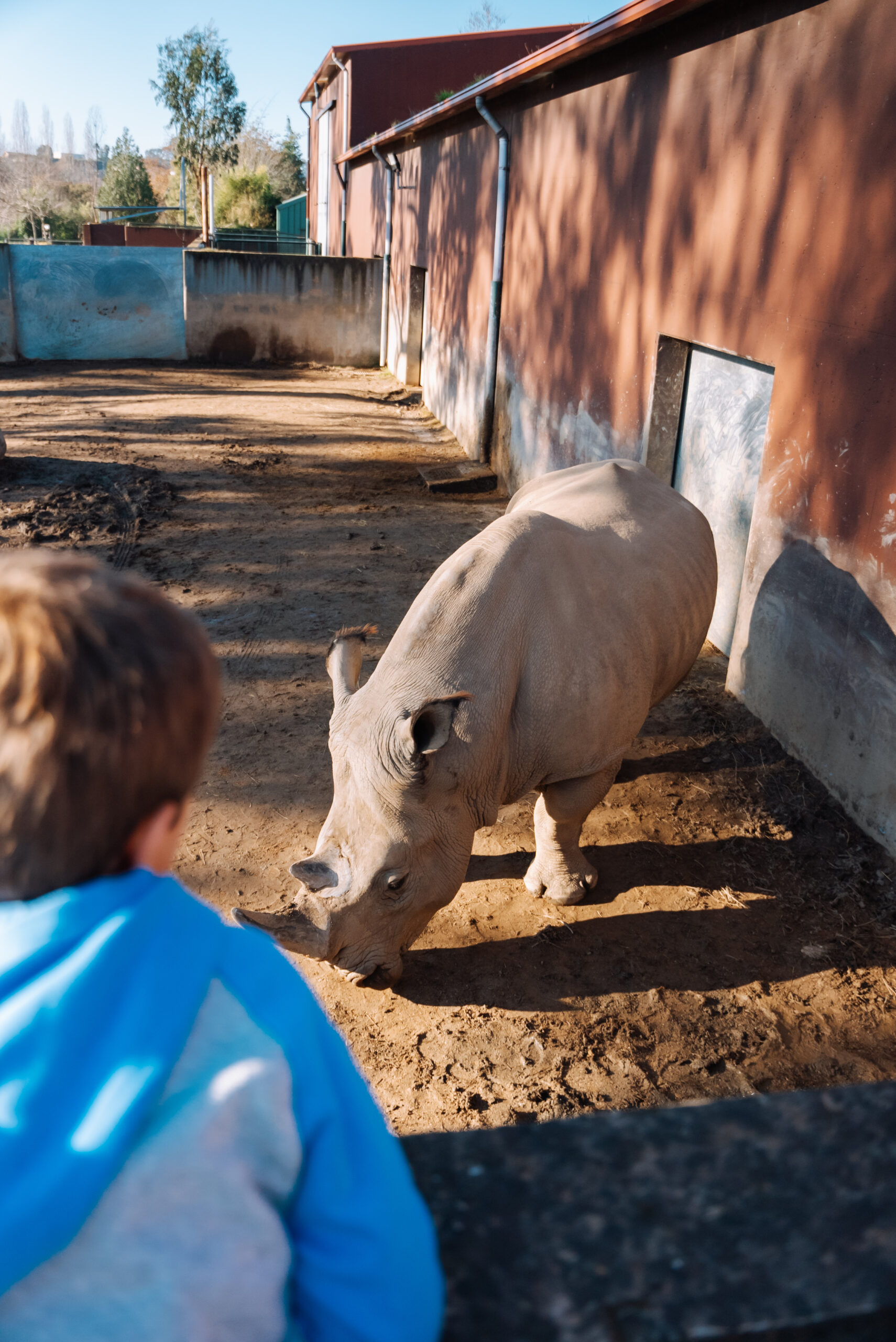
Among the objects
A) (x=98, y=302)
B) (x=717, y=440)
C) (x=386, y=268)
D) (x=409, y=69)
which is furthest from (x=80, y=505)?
(x=409, y=69)

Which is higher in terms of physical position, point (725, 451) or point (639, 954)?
point (725, 451)

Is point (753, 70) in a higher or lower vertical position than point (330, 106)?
lower

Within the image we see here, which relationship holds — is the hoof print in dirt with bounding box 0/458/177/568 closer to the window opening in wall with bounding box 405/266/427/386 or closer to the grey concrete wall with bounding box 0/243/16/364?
the window opening in wall with bounding box 405/266/427/386

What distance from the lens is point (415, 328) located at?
18.2 m

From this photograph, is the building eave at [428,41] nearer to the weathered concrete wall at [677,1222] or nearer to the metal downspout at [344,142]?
the metal downspout at [344,142]

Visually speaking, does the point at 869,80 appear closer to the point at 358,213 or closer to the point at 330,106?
the point at 358,213

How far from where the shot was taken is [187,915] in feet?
3.35

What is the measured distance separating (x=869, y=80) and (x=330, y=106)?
2733 cm

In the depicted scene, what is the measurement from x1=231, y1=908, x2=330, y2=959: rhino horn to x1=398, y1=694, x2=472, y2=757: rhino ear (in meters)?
0.67

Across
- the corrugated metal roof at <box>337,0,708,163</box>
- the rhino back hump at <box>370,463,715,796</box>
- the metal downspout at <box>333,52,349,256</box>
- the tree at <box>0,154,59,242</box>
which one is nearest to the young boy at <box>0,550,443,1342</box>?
the rhino back hump at <box>370,463,715,796</box>

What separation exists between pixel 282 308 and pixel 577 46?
12.6m

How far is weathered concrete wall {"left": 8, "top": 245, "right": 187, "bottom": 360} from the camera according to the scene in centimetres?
1881

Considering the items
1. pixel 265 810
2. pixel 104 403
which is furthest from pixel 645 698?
pixel 104 403

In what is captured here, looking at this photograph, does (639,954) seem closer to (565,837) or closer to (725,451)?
(565,837)
